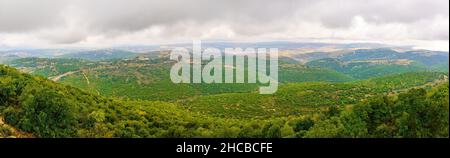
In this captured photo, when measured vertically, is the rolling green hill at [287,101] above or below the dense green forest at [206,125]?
below

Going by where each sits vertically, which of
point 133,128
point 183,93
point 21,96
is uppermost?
point 21,96

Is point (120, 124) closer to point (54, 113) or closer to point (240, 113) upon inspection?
point (54, 113)

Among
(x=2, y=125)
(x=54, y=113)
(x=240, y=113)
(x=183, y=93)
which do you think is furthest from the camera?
(x=183, y=93)

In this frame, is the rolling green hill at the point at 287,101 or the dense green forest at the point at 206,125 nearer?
the dense green forest at the point at 206,125

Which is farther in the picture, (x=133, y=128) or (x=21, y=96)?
(x=133, y=128)

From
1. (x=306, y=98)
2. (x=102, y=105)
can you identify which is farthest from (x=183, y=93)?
(x=102, y=105)

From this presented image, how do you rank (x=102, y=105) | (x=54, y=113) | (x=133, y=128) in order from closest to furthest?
(x=54, y=113), (x=133, y=128), (x=102, y=105)

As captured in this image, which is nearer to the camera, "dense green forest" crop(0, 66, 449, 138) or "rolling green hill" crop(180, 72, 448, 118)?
"dense green forest" crop(0, 66, 449, 138)

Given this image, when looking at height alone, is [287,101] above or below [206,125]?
below

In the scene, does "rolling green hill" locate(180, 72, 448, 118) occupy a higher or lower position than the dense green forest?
lower

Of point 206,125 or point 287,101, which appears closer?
point 206,125
